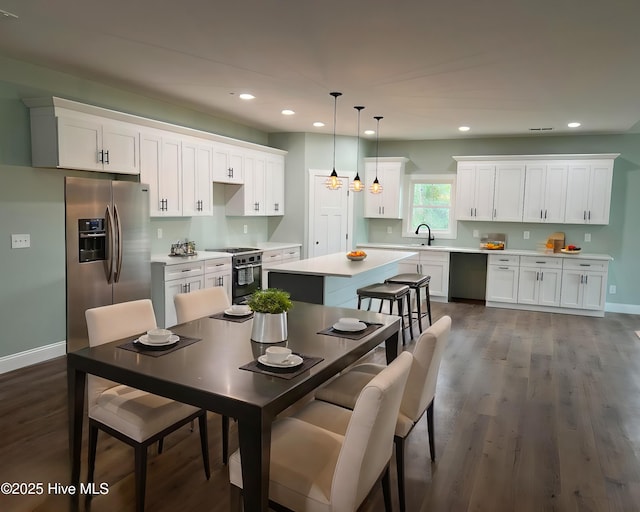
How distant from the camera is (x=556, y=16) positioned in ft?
9.29

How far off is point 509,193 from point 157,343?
21.0ft

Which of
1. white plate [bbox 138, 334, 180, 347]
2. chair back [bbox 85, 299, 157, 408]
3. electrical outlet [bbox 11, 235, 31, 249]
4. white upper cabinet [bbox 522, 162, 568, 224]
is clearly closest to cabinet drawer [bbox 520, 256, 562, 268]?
white upper cabinet [bbox 522, 162, 568, 224]

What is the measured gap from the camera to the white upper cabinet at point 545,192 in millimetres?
7043

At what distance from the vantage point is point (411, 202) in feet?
27.4

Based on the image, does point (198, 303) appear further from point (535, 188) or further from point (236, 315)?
point (535, 188)

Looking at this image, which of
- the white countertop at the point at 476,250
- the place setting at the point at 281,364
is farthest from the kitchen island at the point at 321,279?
the white countertop at the point at 476,250

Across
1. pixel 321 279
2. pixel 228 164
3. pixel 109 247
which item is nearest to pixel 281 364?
Answer: pixel 321 279

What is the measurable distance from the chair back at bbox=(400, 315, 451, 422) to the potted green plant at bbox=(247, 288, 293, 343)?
2.22 ft

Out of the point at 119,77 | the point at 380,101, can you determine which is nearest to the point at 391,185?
the point at 380,101

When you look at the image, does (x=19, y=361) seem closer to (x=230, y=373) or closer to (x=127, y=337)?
(x=127, y=337)

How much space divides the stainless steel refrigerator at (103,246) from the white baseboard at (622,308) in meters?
6.48

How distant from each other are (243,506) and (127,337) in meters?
1.17

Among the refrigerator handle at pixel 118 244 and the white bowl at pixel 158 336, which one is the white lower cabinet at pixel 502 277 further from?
the white bowl at pixel 158 336

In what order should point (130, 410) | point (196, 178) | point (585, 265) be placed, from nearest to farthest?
point (130, 410)
point (196, 178)
point (585, 265)
